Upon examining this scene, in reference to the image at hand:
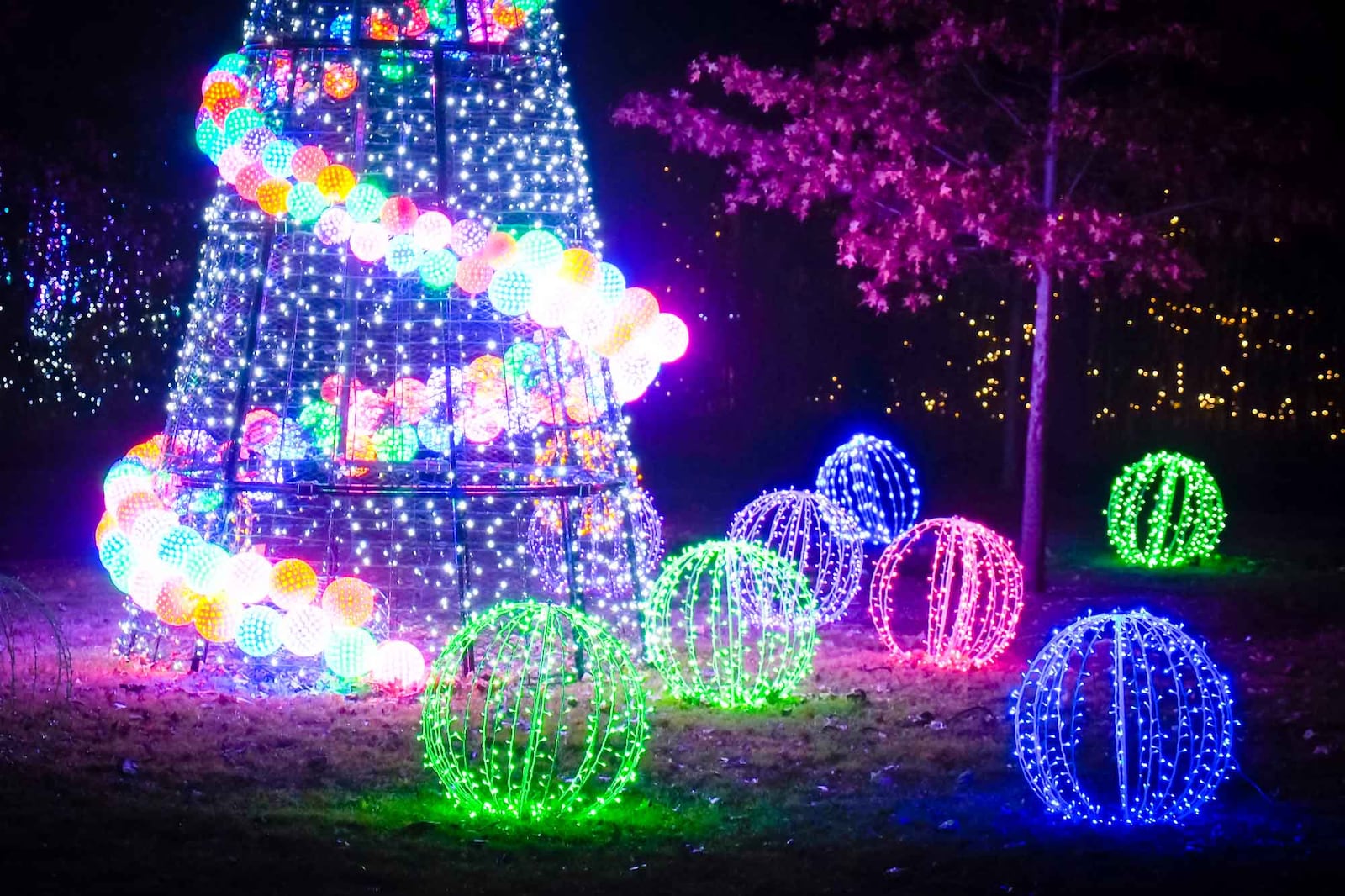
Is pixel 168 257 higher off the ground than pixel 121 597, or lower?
higher

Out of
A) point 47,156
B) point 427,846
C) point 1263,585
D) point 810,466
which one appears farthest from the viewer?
point 810,466

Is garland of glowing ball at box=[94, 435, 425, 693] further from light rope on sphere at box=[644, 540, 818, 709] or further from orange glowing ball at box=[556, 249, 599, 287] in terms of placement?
orange glowing ball at box=[556, 249, 599, 287]

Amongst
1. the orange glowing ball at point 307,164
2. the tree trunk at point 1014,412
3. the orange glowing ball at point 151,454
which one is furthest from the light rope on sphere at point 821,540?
the tree trunk at point 1014,412

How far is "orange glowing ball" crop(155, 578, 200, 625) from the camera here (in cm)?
890

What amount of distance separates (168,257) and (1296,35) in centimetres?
1316

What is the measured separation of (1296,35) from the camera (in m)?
12.6

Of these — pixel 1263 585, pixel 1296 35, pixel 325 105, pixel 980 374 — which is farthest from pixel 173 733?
pixel 980 374

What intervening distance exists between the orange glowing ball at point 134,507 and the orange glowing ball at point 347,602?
1.38 meters

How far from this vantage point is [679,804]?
22.6ft

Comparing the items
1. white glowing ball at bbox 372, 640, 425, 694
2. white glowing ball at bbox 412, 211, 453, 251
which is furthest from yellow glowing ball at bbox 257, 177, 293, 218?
white glowing ball at bbox 372, 640, 425, 694

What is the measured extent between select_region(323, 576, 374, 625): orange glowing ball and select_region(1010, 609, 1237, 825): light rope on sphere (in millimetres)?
3519

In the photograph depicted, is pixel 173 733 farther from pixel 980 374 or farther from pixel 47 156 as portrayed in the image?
pixel 980 374

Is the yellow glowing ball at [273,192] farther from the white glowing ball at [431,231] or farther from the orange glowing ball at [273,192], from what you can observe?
the white glowing ball at [431,231]

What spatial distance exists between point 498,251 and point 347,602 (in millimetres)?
2092
